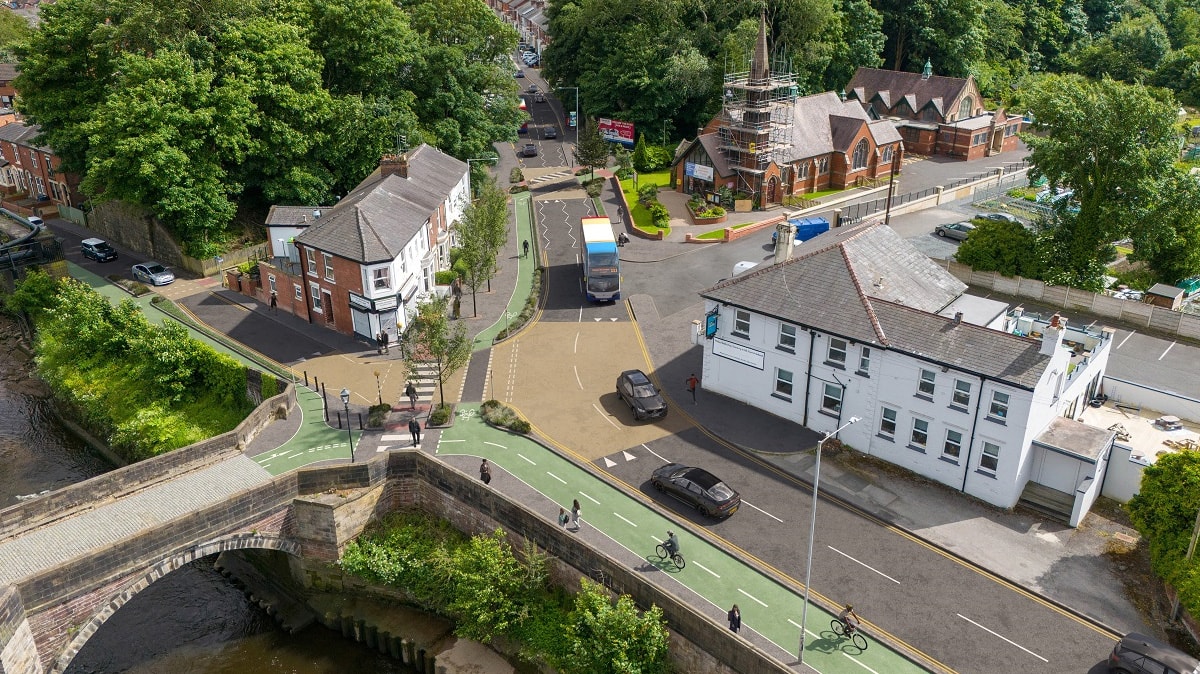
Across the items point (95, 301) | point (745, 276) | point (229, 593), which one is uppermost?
point (745, 276)

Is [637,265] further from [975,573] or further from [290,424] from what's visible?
[975,573]

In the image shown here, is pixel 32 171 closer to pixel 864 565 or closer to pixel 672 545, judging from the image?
pixel 672 545

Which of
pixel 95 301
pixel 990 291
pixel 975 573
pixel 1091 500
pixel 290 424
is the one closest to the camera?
pixel 975 573

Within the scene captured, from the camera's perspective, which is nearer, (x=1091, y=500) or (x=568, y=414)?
(x=1091, y=500)

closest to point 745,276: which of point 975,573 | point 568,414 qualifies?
point 568,414

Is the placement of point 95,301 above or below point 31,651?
above

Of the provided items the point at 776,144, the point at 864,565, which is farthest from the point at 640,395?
the point at 776,144

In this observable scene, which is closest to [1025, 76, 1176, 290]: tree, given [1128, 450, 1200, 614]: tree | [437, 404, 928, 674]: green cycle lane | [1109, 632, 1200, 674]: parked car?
[1128, 450, 1200, 614]: tree

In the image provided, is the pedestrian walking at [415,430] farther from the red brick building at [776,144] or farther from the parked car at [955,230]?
the parked car at [955,230]
